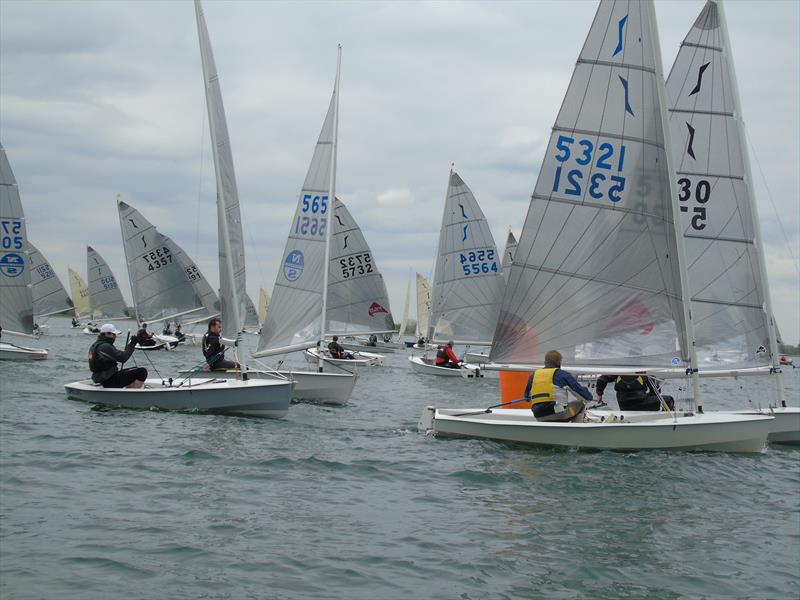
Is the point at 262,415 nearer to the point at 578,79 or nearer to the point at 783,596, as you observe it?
the point at 578,79

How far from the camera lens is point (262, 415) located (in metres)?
15.2

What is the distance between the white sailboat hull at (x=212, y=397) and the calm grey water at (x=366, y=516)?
47cm

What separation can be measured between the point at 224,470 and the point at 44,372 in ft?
47.0

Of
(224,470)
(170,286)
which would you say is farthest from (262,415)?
(170,286)

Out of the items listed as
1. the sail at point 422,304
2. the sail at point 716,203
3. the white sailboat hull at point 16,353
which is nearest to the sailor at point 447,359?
the white sailboat hull at point 16,353

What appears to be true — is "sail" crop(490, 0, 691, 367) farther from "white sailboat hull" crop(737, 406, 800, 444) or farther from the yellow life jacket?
"white sailboat hull" crop(737, 406, 800, 444)

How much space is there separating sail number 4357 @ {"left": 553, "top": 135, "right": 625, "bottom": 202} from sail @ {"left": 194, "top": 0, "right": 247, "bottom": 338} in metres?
6.53

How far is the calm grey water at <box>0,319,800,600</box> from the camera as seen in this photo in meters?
6.83

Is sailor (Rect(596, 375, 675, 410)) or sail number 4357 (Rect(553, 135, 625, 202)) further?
sailor (Rect(596, 375, 675, 410))

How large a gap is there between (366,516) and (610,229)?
684 cm

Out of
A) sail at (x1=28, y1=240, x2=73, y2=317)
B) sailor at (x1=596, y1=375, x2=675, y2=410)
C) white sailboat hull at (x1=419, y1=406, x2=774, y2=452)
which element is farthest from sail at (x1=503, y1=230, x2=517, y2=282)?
white sailboat hull at (x1=419, y1=406, x2=774, y2=452)

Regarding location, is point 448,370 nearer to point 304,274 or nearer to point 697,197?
point 304,274

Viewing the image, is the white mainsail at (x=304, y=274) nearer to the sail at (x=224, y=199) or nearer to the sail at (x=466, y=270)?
the sail at (x=224, y=199)

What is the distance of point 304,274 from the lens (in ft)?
65.3
